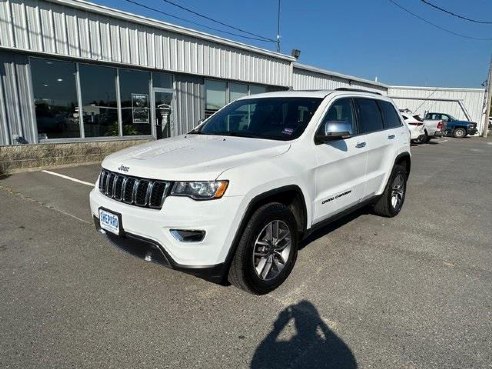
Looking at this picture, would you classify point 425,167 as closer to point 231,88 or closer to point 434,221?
point 434,221

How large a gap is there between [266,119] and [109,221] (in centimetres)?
198

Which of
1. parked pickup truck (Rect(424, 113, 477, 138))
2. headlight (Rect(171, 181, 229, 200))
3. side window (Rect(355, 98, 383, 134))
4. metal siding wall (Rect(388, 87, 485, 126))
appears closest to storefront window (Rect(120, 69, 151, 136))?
side window (Rect(355, 98, 383, 134))

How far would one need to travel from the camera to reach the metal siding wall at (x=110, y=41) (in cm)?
870

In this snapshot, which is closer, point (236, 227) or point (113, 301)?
point (236, 227)

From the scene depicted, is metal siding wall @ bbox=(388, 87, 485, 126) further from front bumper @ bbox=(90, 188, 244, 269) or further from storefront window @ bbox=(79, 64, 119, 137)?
front bumper @ bbox=(90, 188, 244, 269)

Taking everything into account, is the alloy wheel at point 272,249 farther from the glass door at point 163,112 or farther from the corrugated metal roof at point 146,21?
the glass door at point 163,112

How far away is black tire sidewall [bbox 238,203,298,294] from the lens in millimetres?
3008

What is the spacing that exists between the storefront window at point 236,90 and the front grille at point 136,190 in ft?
39.6

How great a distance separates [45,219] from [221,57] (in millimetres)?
10231

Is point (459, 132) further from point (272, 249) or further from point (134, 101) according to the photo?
point (272, 249)

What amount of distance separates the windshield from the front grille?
135 cm

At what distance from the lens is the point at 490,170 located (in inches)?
451

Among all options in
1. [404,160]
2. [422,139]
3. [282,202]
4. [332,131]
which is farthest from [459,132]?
[282,202]

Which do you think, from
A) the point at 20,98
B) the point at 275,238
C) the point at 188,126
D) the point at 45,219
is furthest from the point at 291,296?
the point at 188,126
